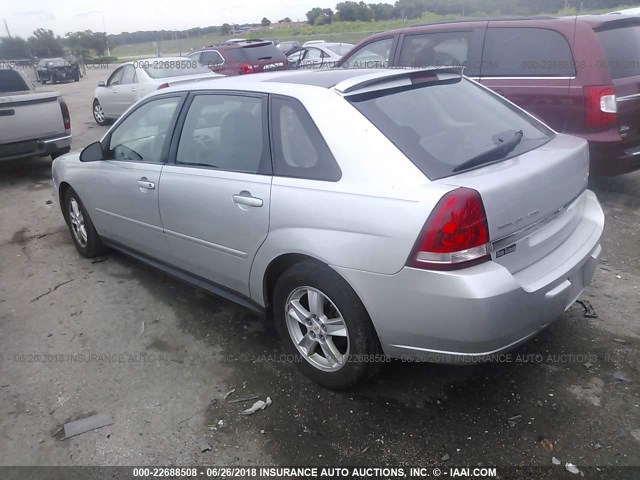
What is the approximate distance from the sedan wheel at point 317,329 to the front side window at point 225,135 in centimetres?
79

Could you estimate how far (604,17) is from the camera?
541 cm

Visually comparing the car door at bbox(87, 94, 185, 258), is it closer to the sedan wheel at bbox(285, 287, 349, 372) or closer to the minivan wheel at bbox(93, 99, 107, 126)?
the sedan wheel at bbox(285, 287, 349, 372)

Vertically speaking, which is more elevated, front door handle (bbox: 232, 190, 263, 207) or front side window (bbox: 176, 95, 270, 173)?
front side window (bbox: 176, 95, 270, 173)

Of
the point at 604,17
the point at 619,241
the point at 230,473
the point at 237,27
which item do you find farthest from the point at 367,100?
the point at 237,27

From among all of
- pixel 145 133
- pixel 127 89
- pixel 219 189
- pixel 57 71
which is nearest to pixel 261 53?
pixel 127 89

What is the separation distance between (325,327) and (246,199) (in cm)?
84

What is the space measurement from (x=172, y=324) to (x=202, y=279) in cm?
44

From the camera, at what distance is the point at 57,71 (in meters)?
30.8

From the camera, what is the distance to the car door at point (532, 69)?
5.25 m

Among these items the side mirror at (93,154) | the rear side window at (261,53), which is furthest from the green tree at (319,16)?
Answer: the side mirror at (93,154)

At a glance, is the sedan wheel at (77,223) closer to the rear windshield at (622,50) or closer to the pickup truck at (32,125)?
the pickup truck at (32,125)

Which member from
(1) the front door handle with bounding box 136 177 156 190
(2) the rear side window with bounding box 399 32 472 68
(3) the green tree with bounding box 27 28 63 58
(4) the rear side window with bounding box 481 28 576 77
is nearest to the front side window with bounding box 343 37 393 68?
(2) the rear side window with bounding box 399 32 472 68

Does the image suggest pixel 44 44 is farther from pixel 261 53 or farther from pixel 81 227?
pixel 81 227

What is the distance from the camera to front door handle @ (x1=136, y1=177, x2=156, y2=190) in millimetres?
3728
